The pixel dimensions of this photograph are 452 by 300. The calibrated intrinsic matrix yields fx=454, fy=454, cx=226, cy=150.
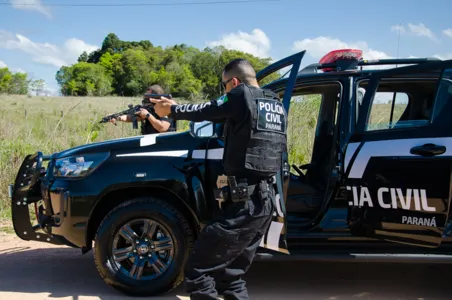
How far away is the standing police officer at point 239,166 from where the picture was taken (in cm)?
286

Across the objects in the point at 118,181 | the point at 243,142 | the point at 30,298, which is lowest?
the point at 30,298

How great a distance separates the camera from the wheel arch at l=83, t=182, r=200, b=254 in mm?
3615

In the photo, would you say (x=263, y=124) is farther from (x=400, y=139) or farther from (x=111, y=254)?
(x=111, y=254)

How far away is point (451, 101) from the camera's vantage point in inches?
133

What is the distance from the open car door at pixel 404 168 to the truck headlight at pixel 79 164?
2.02m

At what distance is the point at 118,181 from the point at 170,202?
1.48 ft

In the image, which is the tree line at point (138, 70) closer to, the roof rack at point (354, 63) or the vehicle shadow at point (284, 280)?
the vehicle shadow at point (284, 280)

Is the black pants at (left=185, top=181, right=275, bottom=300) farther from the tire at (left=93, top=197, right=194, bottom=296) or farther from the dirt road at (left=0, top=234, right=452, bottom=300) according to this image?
the dirt road at (left=0, top=234, right=452, bottom=300)

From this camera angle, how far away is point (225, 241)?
292cm

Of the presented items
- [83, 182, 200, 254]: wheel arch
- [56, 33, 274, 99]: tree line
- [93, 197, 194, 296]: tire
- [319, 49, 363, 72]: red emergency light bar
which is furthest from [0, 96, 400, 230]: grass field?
[56, 33, 274, 99]: tree line

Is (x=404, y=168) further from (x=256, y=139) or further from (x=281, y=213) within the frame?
(x=256, y=139)

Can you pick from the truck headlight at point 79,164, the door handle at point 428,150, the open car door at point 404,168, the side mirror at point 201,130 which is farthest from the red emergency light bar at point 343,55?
the truck headlight at point 79,164

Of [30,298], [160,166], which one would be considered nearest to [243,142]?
[160,166]

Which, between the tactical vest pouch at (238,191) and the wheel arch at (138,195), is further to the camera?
the wheel arch at (138,195)
